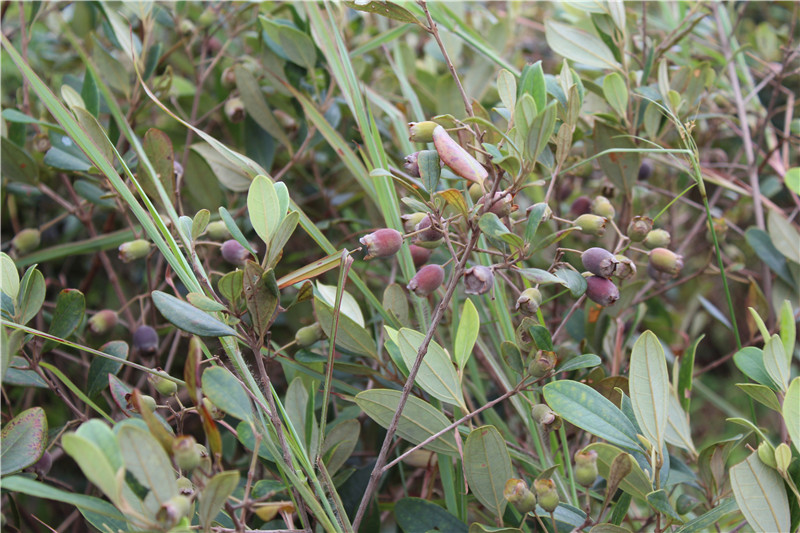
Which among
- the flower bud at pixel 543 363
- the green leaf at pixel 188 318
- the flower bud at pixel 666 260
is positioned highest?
the green leaf at pixel 188 318

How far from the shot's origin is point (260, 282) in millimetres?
470

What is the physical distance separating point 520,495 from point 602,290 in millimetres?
183

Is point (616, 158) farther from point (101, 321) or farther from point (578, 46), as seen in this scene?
point (101, 321)

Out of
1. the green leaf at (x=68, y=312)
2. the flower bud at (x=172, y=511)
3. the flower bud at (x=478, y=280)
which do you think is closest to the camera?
the flower bud at (x=172, y=511)

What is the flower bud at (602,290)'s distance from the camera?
524 millimetres

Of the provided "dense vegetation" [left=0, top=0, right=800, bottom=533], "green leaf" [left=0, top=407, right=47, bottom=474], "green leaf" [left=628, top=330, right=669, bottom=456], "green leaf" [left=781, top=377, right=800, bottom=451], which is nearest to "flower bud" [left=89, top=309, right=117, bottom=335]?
"dense vegetation" [left=0, top=0, right=800, bottom=533]

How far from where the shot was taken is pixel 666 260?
63cm

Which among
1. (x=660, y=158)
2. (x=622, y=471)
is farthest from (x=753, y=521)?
(x=660, y=158)

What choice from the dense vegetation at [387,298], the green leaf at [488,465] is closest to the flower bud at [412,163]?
the dense vegetation at [387,298]

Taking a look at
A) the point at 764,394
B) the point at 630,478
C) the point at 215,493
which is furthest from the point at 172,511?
the point at 764,394

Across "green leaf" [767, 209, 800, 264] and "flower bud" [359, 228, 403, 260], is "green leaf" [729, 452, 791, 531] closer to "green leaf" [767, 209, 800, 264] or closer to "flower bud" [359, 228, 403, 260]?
"flower bud" [359, 228, 403, 260]

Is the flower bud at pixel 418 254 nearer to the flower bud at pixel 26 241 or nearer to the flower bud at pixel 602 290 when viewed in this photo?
the flower bud at pixel 602 290

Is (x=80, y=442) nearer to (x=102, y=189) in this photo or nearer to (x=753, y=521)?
(x=753, y=521)

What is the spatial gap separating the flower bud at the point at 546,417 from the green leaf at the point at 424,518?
0.37ft
